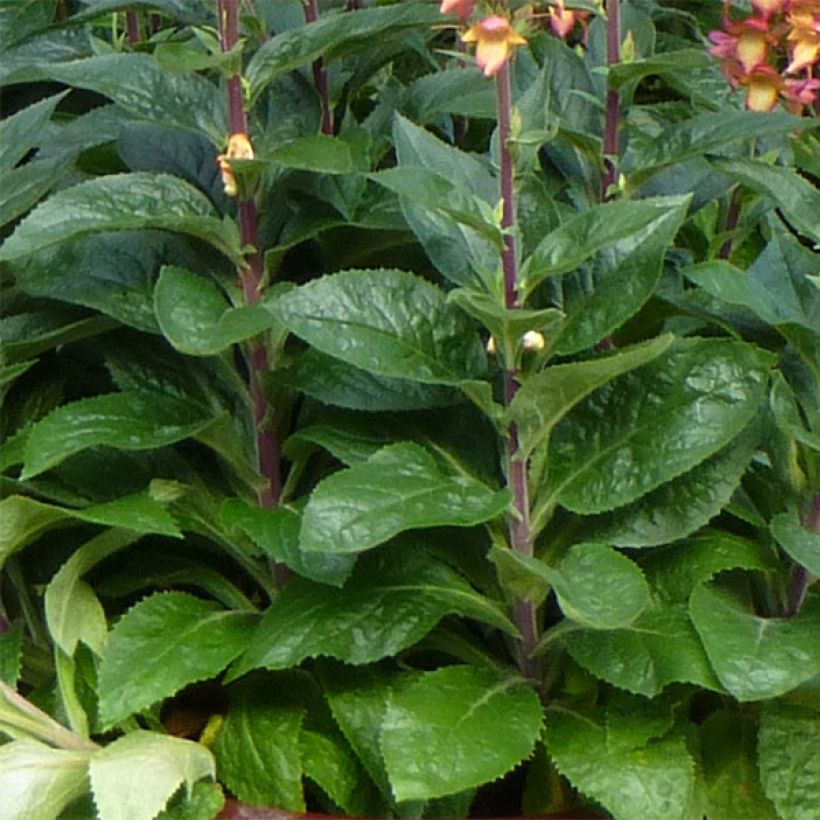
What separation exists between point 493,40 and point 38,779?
1.52ft

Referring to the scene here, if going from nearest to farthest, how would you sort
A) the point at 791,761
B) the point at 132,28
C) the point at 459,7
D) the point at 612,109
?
the point at 459,7
the point at 791,761
the point at 612,109
the point at 132,28

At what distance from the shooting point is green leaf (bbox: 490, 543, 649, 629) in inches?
23.8

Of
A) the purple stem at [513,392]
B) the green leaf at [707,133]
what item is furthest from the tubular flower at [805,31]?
the purple stem at [513,392]

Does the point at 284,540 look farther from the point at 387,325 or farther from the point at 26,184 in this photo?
the point at 26,184

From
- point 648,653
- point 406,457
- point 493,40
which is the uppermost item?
point 493,40

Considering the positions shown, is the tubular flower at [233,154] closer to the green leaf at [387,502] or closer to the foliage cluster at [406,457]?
the foliage cluster at [406,457]

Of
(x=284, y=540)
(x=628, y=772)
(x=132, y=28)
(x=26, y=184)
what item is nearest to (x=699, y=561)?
(x=628, y=772)

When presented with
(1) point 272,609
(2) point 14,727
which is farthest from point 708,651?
(2) point 14,727

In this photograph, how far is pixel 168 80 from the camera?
28.5 inches

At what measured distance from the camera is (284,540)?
2.23 ft

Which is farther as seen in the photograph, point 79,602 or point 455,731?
point 79,602

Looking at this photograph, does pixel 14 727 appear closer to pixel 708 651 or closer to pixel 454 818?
pixel 454 818

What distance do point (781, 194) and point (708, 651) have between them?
28cm

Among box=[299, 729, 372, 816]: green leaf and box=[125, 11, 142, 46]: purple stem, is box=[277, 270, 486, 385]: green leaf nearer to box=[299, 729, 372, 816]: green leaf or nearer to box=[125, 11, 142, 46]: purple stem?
box=[299, 729, 372, 816]: green leaf
